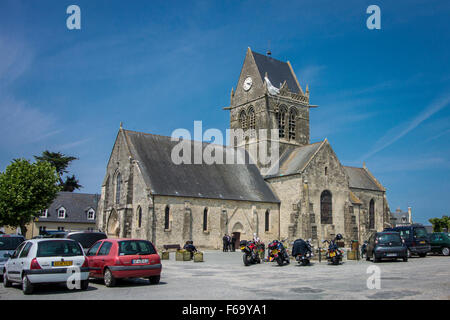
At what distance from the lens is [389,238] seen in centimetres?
1986

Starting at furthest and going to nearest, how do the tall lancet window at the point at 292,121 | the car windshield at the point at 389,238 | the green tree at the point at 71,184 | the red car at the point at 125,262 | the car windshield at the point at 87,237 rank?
the green tree at the point at 71,184, the tall lancet window at the point at 292,121, the car windshield at the point at 389,238, the car windshield at the point at 87,237, the red car at the point at 125,262

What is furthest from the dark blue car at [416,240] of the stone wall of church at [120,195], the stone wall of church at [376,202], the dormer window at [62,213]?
the dormer window at [62,213]

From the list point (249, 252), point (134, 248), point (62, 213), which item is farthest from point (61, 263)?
point (62, 213)

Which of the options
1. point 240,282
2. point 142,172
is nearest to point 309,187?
point 142,172

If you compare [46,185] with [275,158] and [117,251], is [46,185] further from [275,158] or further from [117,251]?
[117,251]

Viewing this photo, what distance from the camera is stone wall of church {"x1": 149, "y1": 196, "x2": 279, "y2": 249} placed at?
3247cm

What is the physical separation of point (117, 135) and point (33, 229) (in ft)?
64.8

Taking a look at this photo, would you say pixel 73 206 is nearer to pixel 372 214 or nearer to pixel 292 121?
pixel 292 121

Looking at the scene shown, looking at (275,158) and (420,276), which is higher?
(275,158)

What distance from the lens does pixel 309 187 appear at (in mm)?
38656

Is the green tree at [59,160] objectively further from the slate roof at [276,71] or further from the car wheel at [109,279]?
the car wheel at [109,279]

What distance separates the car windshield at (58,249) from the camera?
37.8 feet

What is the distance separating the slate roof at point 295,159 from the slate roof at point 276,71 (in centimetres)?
861

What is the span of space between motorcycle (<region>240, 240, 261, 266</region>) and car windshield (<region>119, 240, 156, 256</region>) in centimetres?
765
